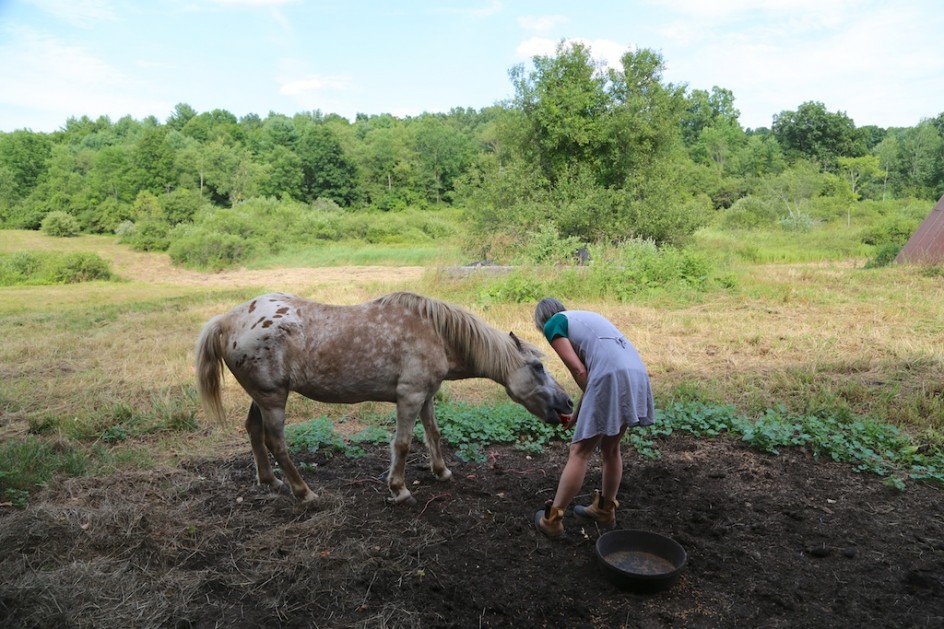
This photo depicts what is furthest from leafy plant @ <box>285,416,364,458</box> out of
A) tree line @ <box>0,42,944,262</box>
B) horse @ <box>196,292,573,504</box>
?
tree line @ <box>0,42,944,262</box>

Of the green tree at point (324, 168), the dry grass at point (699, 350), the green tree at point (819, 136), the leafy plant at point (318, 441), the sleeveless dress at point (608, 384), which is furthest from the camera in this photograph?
the green tree at point (324, 168)

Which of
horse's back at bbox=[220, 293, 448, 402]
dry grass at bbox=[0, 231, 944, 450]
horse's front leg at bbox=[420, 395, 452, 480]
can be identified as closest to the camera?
horse's back at bbox=[220, 293, 448, 402]

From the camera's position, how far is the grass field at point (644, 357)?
5574 millimetres

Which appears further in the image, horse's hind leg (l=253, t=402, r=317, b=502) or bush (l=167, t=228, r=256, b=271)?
bush (l=167, t=228, r=256, b=271)

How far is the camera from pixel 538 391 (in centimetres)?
414

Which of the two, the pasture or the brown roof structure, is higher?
the brown roof structure

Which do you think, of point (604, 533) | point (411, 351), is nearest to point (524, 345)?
point (411, 351)

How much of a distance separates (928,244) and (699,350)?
34.3 ft

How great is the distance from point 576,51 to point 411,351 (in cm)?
1707

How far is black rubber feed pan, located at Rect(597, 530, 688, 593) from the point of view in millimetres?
3125

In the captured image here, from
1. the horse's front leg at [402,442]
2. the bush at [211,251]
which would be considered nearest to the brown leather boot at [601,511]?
the horse's front leg at [402,442]

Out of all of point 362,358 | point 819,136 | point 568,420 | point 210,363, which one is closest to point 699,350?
point 568,420

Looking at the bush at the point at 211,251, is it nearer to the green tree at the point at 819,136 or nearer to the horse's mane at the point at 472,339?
the horse's mane at the point at 472,339

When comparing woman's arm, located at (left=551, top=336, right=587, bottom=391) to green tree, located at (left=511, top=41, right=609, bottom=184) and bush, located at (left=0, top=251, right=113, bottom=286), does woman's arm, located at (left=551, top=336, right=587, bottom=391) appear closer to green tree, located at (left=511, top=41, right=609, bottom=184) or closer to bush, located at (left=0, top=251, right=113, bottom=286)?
green tree, located at (left=511, top=41, right=609, bottom=184)
